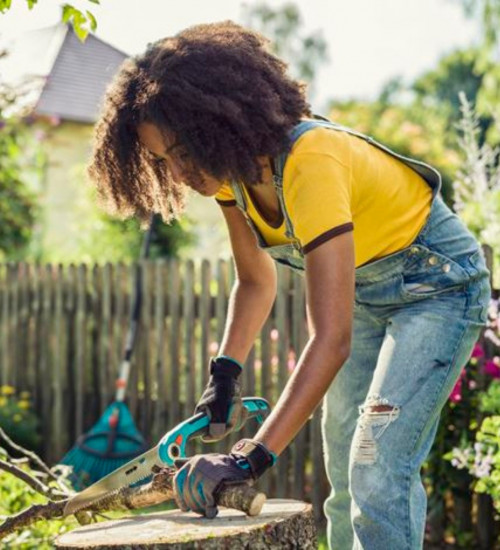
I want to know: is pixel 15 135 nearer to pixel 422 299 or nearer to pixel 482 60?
pixel 482 60

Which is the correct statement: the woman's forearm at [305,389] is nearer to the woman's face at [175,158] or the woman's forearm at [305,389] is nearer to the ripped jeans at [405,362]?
the ripped jeans at [405,362]

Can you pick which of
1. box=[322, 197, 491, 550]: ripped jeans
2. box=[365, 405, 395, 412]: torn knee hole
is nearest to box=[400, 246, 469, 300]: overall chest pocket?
box=[322, 197, 491, 550]: ripped jeans

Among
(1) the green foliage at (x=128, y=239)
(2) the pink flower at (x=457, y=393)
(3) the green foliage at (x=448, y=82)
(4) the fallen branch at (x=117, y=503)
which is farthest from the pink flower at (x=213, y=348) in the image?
(3) the green foliage at (x=448, y=82)

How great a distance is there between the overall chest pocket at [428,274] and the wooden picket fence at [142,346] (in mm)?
2857

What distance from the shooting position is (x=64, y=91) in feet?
52.5

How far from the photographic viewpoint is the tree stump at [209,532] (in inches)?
103

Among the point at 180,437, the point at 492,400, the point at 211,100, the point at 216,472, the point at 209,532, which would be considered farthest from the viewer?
the point at 492,400

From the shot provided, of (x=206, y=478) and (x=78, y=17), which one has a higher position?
(x=78, y=17)

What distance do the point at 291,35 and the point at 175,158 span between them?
39.8 meters

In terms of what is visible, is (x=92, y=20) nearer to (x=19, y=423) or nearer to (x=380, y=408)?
(x=380, y=408)

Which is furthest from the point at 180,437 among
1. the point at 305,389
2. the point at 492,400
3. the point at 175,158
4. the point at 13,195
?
the point at 13,195

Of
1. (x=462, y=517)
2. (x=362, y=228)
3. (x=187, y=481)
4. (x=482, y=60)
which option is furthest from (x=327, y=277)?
(x=482, y=60)

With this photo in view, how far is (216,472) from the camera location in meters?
2.41

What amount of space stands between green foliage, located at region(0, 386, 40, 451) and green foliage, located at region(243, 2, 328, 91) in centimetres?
3433
